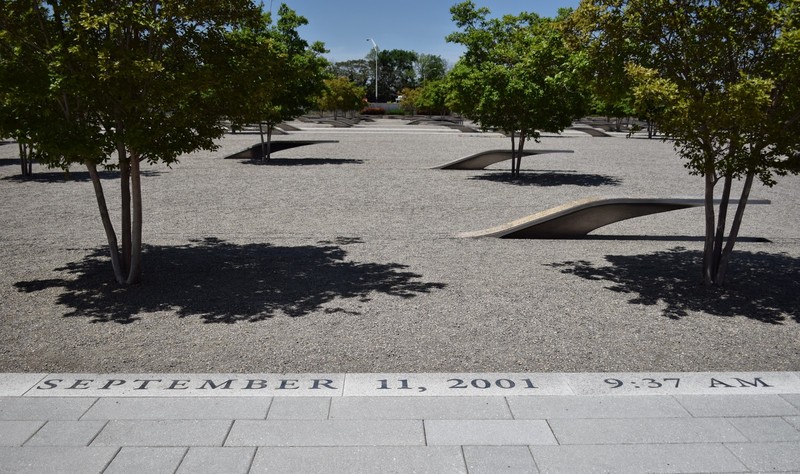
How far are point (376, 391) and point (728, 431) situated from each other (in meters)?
2.75

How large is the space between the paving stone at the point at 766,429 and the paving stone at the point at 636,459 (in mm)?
386

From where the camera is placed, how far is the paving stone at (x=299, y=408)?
15.8 ft

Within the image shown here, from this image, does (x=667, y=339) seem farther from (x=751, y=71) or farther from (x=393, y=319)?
(x=751, y=71)

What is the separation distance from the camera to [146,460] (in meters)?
4.17

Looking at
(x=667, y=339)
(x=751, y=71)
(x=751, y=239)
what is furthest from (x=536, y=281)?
(x=751, y=239)

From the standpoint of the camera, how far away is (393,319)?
7344 millimetres

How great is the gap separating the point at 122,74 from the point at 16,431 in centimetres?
418

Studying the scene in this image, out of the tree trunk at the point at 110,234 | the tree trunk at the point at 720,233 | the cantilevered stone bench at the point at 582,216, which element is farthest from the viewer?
the cantilevered stone bench at the point at 582,216

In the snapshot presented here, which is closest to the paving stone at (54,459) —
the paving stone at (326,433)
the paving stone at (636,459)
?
the paving stone at (326,433)

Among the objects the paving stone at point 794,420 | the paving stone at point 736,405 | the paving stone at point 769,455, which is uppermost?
the paving stone at point 769,455

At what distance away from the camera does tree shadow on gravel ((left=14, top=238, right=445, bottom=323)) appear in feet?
25.3

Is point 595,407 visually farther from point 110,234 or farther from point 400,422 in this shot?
point 110,234

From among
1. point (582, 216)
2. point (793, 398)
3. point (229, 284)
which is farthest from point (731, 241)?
point (229, 284)

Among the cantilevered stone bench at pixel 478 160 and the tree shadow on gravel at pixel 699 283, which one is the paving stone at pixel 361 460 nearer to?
the tree shadow on gravel at pixel 699 283
